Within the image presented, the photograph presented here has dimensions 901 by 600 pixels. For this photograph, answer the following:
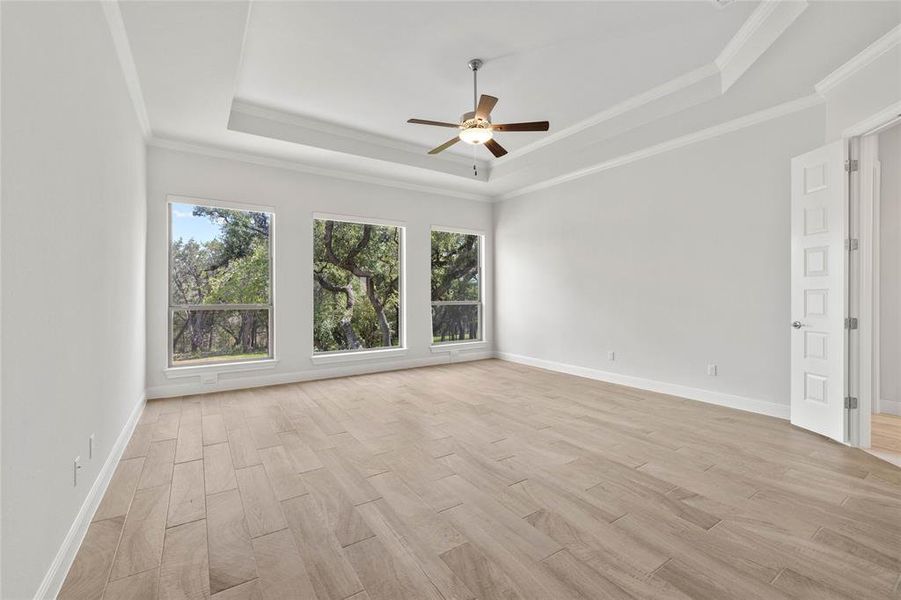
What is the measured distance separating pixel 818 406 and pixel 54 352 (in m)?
5.03

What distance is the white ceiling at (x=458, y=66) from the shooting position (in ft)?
9.31

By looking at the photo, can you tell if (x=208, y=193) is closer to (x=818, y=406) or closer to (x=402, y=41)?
(x=402, y=41)

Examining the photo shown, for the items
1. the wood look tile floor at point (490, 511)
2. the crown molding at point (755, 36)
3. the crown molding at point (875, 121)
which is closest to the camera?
the wood look tile floor at point (490, 511)

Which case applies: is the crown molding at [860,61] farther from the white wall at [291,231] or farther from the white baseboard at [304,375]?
the white baseboard at [304,375]

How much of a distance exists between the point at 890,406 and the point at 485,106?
4.90 metres

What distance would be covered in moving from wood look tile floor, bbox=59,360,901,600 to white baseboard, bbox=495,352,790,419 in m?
0.17

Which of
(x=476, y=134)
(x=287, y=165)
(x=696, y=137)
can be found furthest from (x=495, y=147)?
(x=287, y=165)

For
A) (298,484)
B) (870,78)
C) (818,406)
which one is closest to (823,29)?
(870,78)

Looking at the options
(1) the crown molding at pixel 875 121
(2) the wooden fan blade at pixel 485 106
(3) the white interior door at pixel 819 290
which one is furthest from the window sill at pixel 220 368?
(1) the crown molding at pixel 875 121

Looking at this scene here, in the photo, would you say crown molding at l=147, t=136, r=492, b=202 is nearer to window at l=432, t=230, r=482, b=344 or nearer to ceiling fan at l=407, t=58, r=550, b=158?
window at l=432, t=230, r=482, b=344

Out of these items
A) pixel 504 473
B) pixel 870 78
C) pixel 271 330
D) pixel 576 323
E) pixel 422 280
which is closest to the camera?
pixel 504 473

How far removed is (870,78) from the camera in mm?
2967

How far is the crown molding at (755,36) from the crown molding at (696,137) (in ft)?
2.52

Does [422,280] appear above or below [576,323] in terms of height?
above
